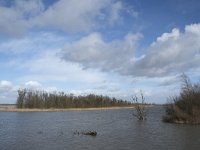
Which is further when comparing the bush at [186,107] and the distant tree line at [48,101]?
the distant tree line at [48,101]

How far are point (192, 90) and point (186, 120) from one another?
8.30 m

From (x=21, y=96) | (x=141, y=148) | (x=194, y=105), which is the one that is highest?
(x=21, y=96)

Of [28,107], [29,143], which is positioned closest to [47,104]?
[28,107]

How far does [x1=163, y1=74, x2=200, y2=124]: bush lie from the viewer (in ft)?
204

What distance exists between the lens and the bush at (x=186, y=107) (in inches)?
2444

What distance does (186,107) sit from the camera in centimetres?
6481

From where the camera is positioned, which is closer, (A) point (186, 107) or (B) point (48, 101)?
(A) point (186, 107)

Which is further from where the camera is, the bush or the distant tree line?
the distant tree line

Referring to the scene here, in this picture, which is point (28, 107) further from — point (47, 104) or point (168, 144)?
point (168, 144)

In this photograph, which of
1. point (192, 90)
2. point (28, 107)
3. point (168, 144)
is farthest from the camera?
point (28, 107)

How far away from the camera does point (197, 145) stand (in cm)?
3391

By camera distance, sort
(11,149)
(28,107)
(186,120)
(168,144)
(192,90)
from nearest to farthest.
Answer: (11,149), (168,144), (186,120), (192,90), (28,107)

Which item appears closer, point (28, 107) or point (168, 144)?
point (168, 144)

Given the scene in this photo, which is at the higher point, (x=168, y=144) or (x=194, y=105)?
(x=194, y=105)
